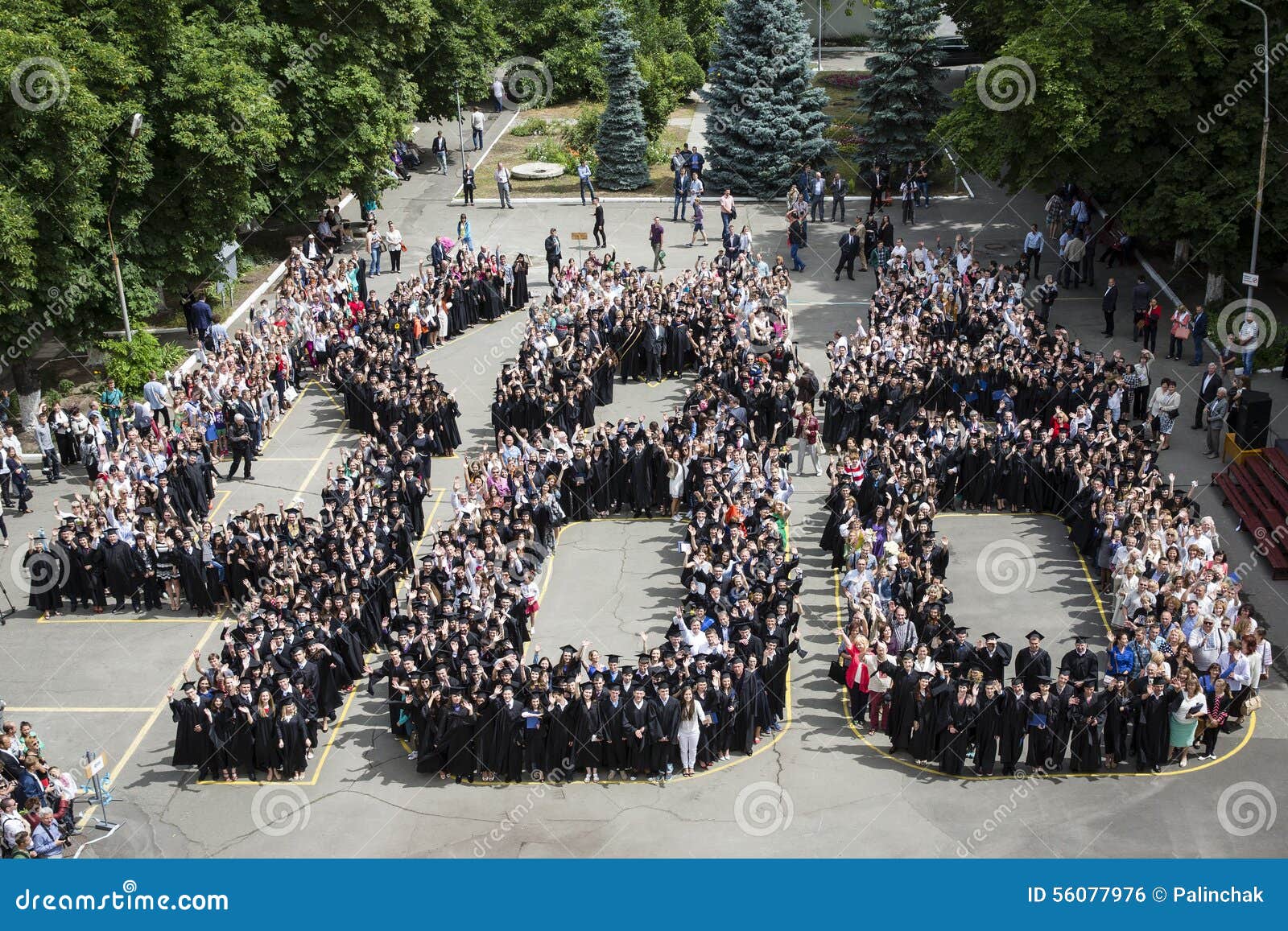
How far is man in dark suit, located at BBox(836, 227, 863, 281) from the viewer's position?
35.0m

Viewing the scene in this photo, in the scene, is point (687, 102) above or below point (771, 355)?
above

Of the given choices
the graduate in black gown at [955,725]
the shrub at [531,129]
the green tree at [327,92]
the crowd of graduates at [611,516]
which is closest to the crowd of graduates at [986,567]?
the graduate in black gown at [955,725]

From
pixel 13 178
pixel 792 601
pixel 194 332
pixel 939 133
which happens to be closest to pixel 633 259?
pixel 939 133

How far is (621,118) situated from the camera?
42.5 meters

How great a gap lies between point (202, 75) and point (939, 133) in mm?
16686

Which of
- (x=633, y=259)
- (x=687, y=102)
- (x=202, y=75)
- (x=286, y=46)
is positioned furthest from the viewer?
(x=687, y=102)

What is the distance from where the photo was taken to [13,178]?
25.9 meters

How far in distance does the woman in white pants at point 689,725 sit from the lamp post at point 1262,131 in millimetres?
15559

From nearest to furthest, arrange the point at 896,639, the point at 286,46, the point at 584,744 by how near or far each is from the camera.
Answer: the point at 584,744 < the point at 896,639 < the point at 286,46

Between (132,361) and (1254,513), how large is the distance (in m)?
21.6

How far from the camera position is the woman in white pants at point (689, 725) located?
56.4ft

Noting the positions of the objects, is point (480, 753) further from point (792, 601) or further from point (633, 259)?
point (633, 259)

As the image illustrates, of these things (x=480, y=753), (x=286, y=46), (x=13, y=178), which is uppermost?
(x=286, y=46)

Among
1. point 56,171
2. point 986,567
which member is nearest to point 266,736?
point 986,567
